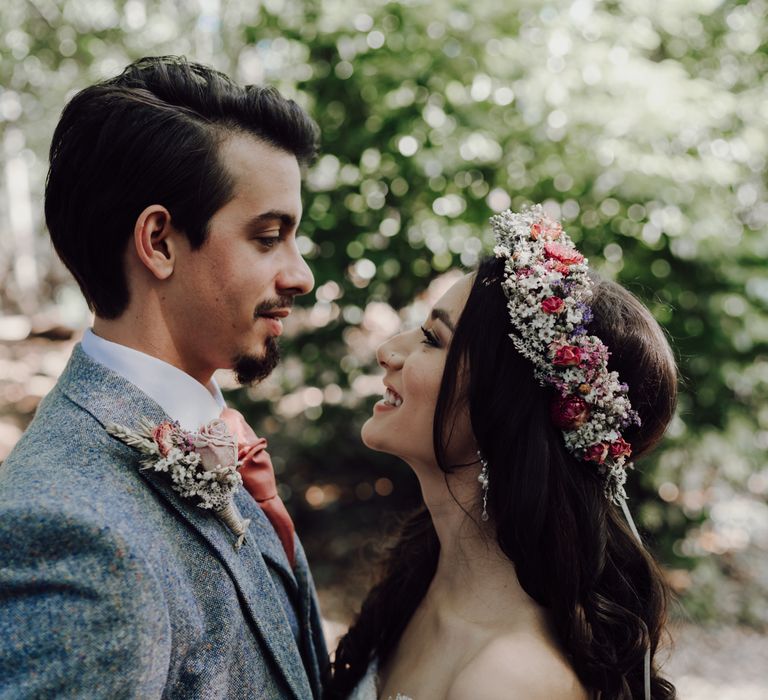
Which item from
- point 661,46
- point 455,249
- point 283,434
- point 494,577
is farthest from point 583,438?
point 661,46

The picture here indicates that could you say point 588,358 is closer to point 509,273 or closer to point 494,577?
point 509,273

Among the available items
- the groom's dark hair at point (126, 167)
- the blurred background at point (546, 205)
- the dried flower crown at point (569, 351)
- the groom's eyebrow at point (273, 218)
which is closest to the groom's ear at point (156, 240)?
the groom's dark hair at point (126, 167)

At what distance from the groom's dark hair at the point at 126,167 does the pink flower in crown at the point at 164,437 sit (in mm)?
406

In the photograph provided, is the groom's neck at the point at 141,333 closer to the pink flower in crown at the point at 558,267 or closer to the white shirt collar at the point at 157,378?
the white shirt collar at the point at 157,378

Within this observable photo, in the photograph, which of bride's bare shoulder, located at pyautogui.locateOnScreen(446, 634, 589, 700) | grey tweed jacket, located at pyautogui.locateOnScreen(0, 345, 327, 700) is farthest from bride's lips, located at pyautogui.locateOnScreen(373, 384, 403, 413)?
bride's bare shoulder, located at pyautogui.locateOnScreen(446, 634, 589, 700)

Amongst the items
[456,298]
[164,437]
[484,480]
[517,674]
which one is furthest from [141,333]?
[517,674]

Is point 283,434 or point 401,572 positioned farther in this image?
point 283,434

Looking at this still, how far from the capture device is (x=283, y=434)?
6410 mm

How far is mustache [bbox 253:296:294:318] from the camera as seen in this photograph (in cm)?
227

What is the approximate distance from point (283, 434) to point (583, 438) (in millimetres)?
4331

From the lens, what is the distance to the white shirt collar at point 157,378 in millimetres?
2074

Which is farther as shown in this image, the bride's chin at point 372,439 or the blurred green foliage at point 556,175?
the blurred green foliage at point 556,175

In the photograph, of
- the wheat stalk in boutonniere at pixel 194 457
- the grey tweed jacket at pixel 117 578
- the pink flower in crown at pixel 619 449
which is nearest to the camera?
the grey tweed jacket at pixel 117 578

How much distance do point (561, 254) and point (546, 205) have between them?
2952 millimetres
